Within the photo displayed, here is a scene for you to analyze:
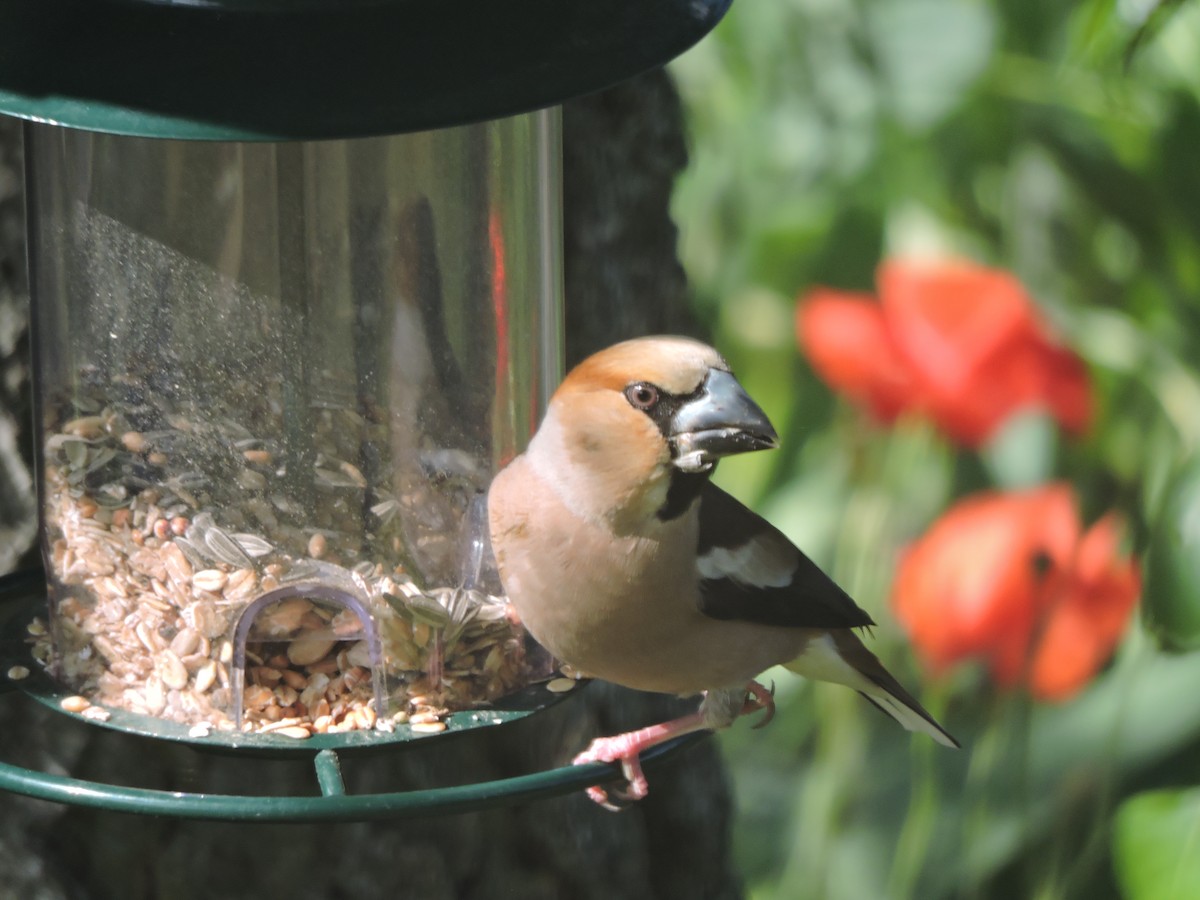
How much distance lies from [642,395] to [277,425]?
1.71 ft

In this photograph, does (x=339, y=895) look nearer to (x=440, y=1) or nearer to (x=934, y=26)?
(x=440, y=1)

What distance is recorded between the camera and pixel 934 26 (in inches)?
123

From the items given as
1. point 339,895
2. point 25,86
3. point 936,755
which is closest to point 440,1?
point 25,86

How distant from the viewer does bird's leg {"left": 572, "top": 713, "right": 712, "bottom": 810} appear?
A: 2.06 metres

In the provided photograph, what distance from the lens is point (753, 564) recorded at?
2254mm

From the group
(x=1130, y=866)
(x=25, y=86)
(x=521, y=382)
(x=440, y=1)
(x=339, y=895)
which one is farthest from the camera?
(x=339, y=895)

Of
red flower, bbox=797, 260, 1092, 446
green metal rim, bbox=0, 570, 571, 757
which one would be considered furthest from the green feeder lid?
red flower, bbox=797, 260, 1092, 446

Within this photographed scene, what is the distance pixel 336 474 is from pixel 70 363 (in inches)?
17.4

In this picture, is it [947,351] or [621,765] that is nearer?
[621,765]

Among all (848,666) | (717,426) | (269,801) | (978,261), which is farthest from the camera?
(978,261)

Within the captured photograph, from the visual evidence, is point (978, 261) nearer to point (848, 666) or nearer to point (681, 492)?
point (848, 666)

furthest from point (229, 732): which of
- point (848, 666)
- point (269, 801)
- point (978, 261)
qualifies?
point (978, 261)

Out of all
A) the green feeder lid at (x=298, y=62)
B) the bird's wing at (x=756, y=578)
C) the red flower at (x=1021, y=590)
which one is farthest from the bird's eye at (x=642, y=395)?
the red flower at (x=1021, y=590)

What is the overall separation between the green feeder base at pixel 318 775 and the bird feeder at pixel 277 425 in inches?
0.4
